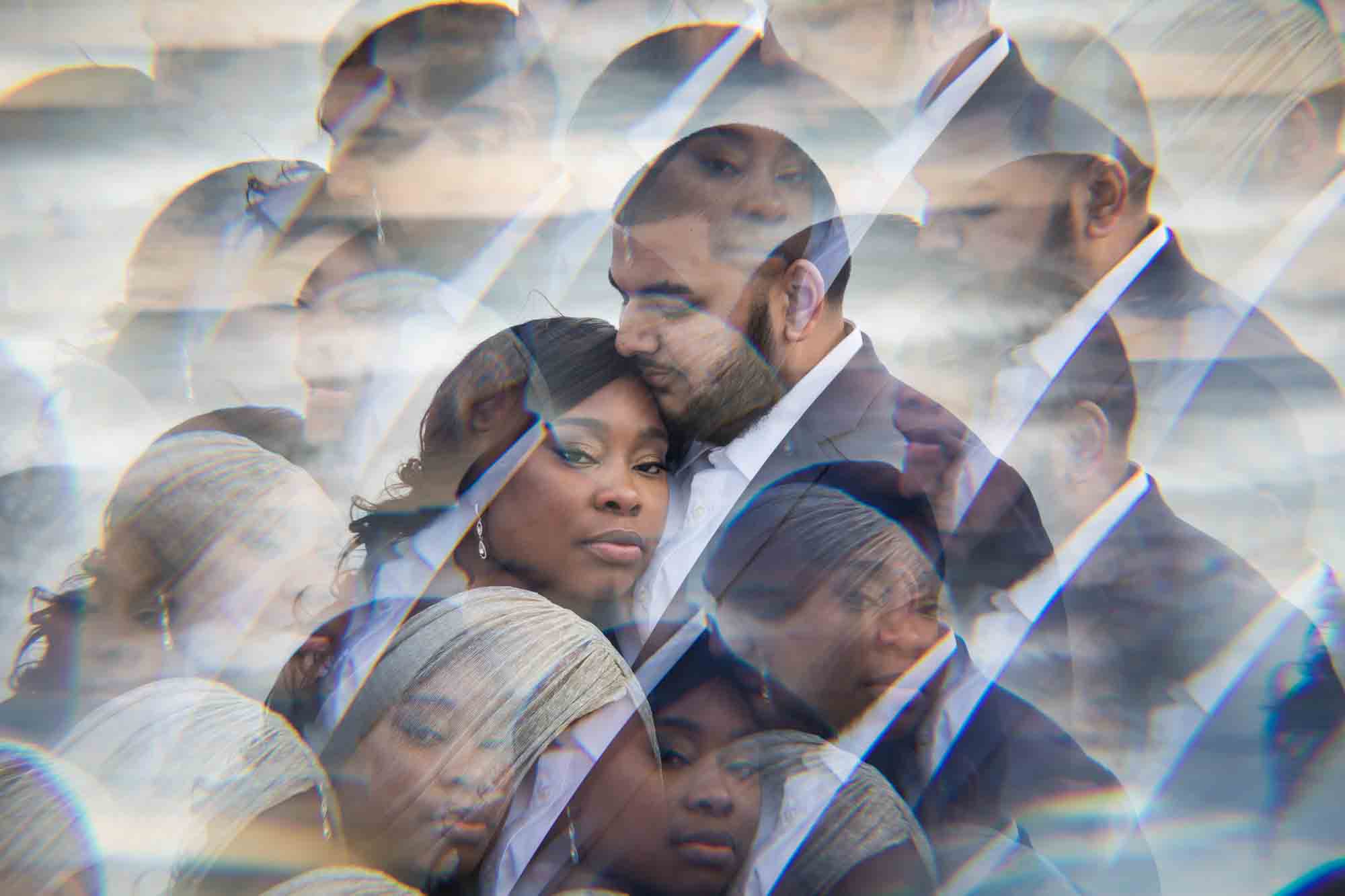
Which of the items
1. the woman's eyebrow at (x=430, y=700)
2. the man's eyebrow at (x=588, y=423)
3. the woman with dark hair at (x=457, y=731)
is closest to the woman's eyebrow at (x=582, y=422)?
the man's eyebrow at (x=588, y=423)

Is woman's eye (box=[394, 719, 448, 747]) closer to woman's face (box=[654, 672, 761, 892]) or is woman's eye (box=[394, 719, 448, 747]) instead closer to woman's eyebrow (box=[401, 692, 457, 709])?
woman's eyebrow (box=[401, 692, 457, 709])

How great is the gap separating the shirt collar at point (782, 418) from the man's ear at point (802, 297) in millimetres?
45

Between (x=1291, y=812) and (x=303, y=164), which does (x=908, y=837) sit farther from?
(x=303, y=164)

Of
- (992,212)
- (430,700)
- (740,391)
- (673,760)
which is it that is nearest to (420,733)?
(430,700)

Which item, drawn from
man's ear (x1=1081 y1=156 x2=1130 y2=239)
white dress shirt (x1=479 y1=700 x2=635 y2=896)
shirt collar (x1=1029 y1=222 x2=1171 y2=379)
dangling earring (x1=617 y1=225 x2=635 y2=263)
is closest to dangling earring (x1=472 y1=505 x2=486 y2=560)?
white dress shirt (x1=479 y1=700 x2=635 y2=896)

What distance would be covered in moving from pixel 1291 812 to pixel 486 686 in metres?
1.05

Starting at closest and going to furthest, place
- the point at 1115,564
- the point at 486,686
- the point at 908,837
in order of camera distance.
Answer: the point at 486,686
the point at 908,837
the point at 1115,564

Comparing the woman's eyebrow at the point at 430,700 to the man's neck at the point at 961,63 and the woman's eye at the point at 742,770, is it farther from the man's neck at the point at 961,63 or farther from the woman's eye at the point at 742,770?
the man's neck at the point at 961,63

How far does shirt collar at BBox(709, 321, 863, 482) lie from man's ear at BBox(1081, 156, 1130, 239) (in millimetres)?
359

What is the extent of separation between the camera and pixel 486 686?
3.54 feet

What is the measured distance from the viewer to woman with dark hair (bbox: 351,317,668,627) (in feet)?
3.84

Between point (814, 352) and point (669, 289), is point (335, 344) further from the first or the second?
point (814, 352)

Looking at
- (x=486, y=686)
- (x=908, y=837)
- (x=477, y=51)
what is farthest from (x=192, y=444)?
(x=908, y=837)

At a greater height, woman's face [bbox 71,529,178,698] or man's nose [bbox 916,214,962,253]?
woman's face [bbox 71,529,178,698]
